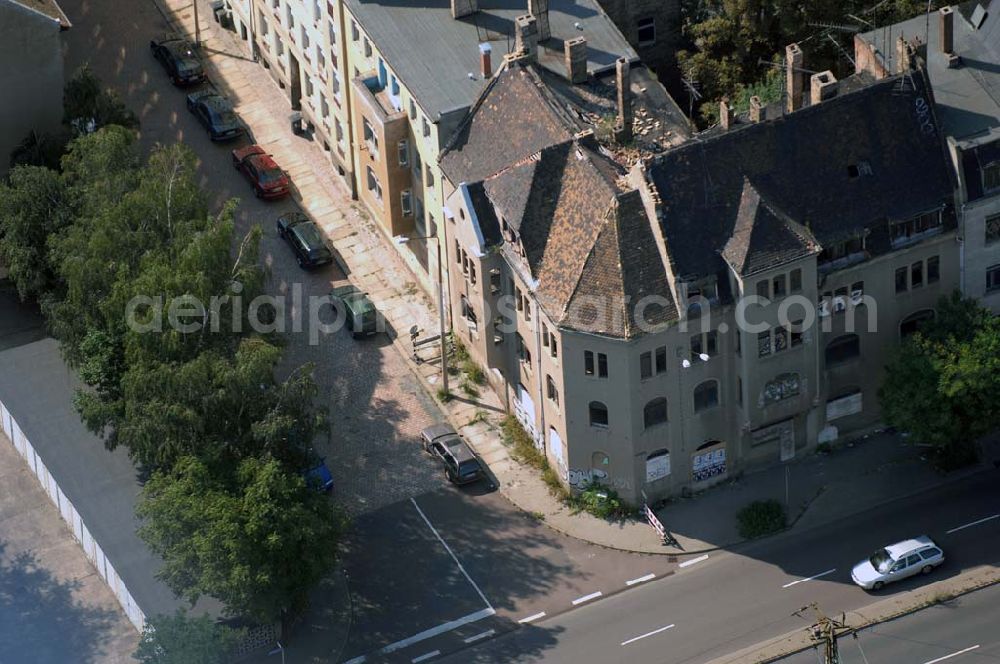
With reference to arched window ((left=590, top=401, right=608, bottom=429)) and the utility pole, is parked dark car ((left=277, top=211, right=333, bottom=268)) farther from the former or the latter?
the utility pole

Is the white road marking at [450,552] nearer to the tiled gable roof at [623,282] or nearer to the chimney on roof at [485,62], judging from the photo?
the tiled gable roof at [623,282]

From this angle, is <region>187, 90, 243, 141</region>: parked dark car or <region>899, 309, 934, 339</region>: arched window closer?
<region>899, 309, 934, 339</region>: arched window

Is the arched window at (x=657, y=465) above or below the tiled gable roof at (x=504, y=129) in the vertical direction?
below

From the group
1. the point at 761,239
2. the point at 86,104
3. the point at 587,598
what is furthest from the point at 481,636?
the point at 86,104

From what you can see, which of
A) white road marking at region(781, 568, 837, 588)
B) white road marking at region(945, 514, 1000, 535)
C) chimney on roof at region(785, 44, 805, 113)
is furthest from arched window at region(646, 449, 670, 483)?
chimney on roof at region(785, 44, 805, 113)

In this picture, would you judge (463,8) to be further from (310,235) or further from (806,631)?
(806,631)

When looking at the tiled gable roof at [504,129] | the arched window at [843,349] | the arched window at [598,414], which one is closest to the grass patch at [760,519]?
the arched window at [843,349]
